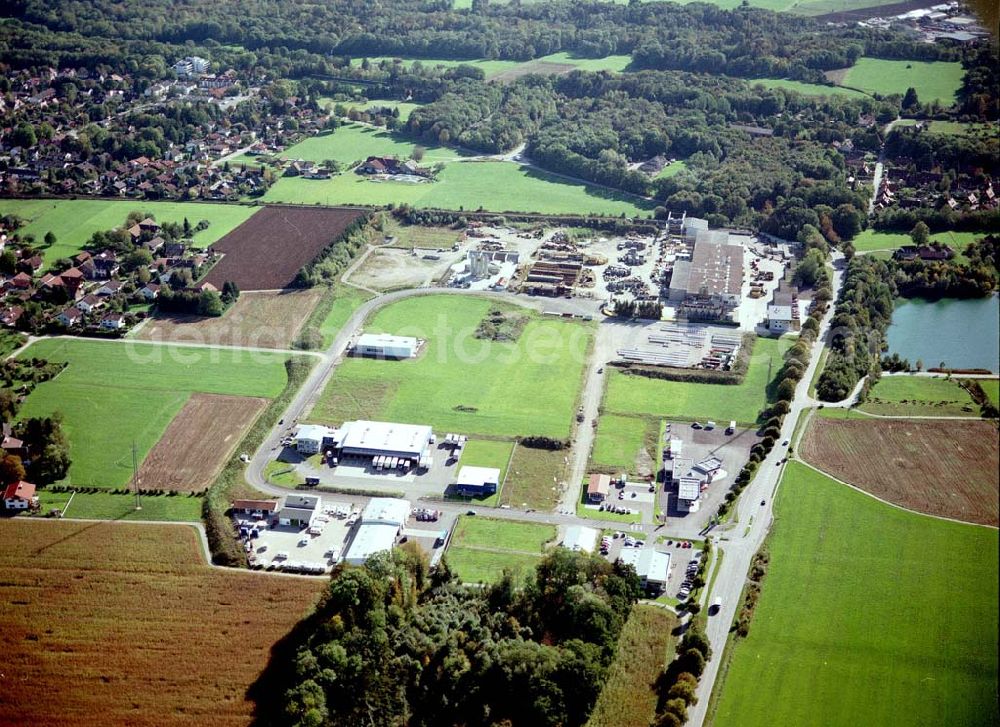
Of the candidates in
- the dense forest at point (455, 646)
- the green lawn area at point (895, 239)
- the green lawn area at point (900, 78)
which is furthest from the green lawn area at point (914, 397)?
the green lawn area at point (900, 78)

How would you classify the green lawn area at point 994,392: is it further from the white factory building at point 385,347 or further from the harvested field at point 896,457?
the white factory building at point 385,347

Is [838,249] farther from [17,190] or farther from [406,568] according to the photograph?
[17,190]

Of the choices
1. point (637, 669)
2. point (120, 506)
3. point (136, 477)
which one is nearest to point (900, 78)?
point (637, 669)

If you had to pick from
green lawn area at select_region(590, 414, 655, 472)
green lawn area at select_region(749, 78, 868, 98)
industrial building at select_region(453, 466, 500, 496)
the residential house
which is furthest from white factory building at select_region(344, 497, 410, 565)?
green lawn area at select_region(749, 78, 868, 98)

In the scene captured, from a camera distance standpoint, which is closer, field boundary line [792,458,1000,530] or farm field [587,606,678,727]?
farm field [587,606,678,727]

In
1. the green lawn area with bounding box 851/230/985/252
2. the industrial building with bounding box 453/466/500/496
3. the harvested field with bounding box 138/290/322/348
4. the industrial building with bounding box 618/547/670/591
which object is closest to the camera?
the industrial building with bounding box 618/547/670/591

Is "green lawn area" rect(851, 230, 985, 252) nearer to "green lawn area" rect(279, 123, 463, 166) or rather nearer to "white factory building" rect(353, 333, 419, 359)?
"white factory building" rect(353, 333, 419, 359)
